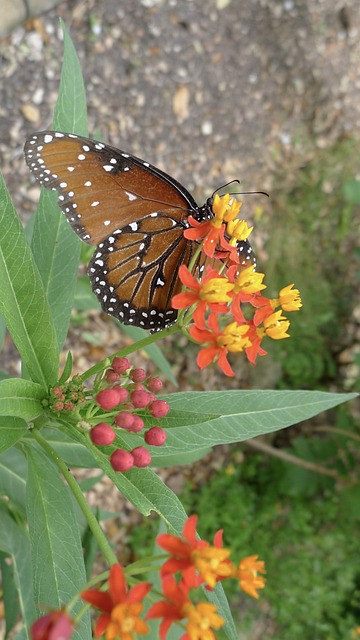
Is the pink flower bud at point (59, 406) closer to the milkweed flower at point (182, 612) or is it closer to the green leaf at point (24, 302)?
the green leaf at point (24, 302)

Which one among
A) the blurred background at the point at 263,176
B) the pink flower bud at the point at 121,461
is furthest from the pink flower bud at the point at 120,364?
the blurred background at the point at 263,176

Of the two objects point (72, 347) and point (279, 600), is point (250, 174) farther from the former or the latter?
point (279, 600)

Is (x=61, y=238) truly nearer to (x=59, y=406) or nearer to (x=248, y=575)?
(x=59, y=406)

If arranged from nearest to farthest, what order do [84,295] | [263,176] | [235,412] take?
[235,412] < [84,295] < [263,176]

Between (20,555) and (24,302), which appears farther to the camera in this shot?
(20,555)

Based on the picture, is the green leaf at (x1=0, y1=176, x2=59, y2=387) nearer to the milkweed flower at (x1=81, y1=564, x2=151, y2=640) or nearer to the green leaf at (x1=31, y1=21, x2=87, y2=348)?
the green leaf at (x1=31, y1=21, x2=87, y2=348)

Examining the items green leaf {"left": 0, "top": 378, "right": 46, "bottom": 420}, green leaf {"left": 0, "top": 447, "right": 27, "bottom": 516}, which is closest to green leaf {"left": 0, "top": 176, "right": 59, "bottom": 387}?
green leaf {"left": 0, "top": 378, "right": 46, "bottom": 420}

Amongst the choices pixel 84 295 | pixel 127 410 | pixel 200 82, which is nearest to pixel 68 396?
pixel 127 410
